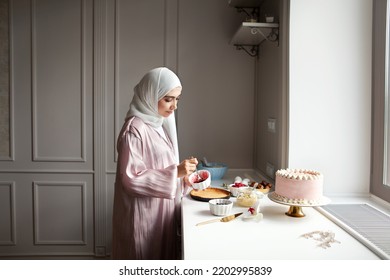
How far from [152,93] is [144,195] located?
0.48m

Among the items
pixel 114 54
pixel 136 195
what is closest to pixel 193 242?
pixel 136 195

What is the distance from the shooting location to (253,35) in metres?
2.48

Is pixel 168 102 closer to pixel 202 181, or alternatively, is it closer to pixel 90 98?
pixel 202 181

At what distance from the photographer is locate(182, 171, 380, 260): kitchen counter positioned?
114cm

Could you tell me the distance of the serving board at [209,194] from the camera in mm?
1843

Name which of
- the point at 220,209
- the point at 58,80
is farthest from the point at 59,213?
the point at 220,209

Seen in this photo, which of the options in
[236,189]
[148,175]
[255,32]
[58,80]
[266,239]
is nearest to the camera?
[266,239]

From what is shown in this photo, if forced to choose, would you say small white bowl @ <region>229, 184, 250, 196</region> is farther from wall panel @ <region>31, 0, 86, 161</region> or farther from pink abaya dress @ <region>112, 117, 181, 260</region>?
wall panel @ <region>31, 0, 86, 161</region>

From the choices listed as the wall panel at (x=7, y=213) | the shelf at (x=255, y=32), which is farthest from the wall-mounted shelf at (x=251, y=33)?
the wall panel at (x=7, y=213)

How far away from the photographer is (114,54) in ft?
9.29

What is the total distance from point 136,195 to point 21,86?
1.72m

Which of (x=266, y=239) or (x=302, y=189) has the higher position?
(x=302, y=189)

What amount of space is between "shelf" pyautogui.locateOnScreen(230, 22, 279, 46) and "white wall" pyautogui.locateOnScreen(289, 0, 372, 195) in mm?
225

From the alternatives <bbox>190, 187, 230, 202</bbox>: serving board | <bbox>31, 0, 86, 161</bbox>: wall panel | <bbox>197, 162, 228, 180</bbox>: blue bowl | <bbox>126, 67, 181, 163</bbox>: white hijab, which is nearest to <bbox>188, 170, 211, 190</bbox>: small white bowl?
<bbox>190, 187, 230, 202</bbox>: serving board
